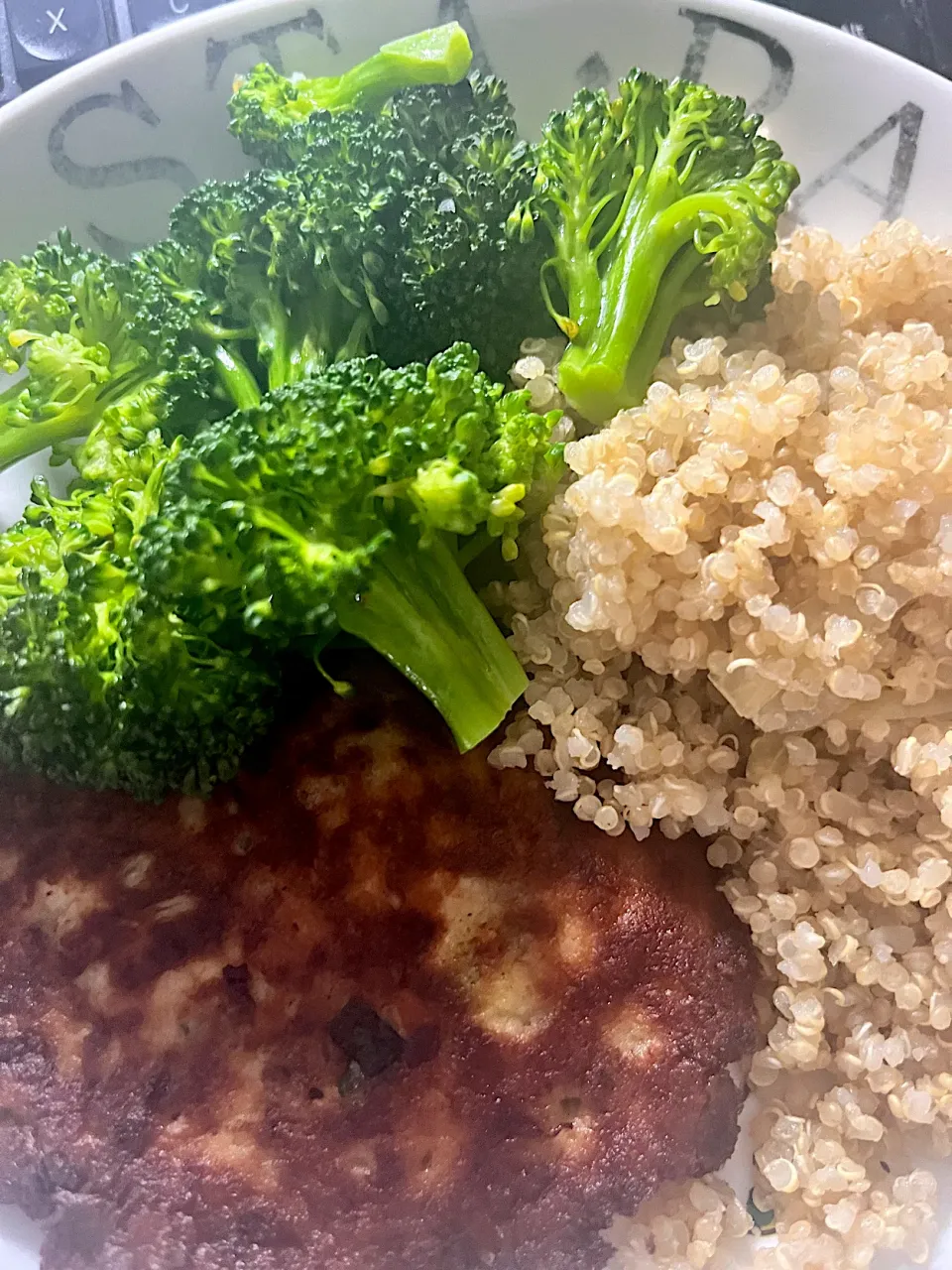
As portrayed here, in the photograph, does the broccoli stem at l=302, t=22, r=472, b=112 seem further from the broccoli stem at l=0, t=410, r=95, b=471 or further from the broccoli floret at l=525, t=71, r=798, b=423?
the broccoli stem at l=0, t=410, r=95, b=471

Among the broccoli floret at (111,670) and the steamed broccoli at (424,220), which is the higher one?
the steamed broccoli at (424,220)

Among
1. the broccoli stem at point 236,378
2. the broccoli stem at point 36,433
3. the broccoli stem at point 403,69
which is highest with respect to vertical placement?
the broccoli stem at point 403,69

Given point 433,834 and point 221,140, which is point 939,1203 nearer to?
point 433,834

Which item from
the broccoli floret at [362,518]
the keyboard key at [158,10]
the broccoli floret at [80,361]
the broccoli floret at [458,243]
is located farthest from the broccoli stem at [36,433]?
the keyboard key at [158,10]

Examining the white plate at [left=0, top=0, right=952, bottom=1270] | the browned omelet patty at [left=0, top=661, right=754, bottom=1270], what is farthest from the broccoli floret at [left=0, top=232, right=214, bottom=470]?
the browned omelet patty at [left=0, top=661, right=754, bottom=1270]

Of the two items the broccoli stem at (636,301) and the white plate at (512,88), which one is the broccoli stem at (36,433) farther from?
the broccoli stem at (636,301)

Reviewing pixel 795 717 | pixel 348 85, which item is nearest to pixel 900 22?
pixel 348 85

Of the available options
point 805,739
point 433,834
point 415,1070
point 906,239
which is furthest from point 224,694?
point 906,239

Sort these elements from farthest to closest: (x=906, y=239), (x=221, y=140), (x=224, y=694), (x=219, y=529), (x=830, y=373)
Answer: (x=221, y=140) < (x=906, y=239) < (x=830, y=373) < (x=224, y=694) < (x=219, y=529)
